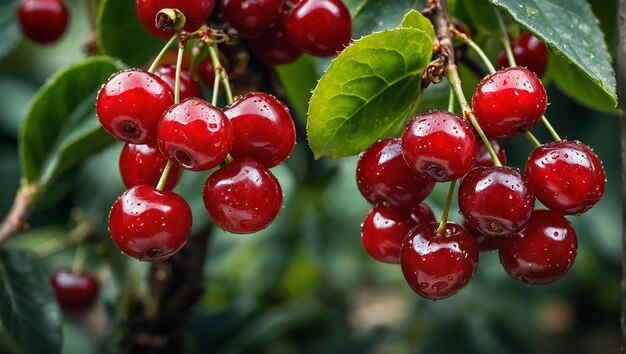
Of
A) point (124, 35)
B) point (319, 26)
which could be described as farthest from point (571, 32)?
point (124, 35)

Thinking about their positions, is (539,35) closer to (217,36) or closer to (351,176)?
(217,36)

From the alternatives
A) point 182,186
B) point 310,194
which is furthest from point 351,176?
point 182,186

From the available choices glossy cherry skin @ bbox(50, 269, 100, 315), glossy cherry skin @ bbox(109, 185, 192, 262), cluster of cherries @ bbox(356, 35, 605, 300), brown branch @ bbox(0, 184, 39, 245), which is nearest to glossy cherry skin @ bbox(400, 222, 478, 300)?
cluster of cherries @ bbox(356, 35, 605, 300)

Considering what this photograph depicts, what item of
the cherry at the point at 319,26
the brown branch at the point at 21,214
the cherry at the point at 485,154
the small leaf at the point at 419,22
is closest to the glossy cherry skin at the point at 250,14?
the cherry at the point at 319,26

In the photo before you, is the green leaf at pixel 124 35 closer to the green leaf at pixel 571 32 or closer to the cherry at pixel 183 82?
the cherry at pixel 183 82

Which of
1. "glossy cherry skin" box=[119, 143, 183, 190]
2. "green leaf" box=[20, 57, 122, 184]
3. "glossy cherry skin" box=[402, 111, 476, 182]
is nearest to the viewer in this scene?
"glossy cherry skin" box=[402, 111, 476, 182]

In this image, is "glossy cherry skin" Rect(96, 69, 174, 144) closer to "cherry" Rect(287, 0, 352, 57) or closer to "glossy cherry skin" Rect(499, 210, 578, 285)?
"cherry" Rect(287, 0, 352, 57)
